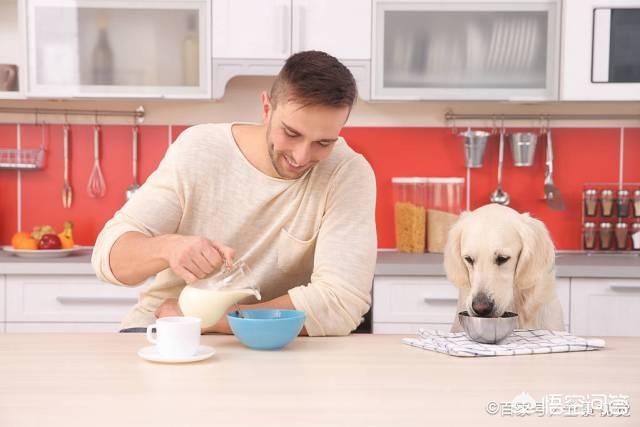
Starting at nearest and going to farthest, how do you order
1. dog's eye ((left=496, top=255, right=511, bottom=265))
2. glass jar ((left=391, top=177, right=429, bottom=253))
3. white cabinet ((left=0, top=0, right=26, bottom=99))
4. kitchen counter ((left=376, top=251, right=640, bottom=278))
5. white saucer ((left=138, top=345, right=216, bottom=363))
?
white saucer ((left=138, top=345, right=216, bottom=363)) < dog's eye ((left=496, top=255, right=511, bottom=265)) < kitchen counter ((left=376, top=251, right=640, bottom=278)) < glass jar ((left=391, top=177, right=429, bottom=253)) < white cabinet ((left=0, top=0, right=26, bottom=99))

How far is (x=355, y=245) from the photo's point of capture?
1.73 m

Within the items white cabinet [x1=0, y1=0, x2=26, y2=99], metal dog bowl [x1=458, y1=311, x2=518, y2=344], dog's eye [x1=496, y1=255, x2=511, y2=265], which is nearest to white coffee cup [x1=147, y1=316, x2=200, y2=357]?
metal dog bowl [x1=458, y1=311, x2=518, y2=344]

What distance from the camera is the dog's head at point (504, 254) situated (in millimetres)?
2014

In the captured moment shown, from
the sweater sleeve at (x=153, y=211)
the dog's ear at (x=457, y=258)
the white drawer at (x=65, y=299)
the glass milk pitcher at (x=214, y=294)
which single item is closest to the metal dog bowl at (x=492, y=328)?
the glass milk pitcher at (x=214, y=294)

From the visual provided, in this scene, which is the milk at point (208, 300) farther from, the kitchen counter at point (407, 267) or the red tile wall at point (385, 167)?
the red tile wall at point (385, 167)

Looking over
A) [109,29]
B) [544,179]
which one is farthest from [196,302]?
[544,179]

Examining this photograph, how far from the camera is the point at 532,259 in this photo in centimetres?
207

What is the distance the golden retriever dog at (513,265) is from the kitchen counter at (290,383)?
1.60 ft

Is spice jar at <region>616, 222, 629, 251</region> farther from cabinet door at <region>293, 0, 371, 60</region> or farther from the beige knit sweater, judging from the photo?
the beige knit sweater

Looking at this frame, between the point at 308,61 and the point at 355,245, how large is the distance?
0.43m

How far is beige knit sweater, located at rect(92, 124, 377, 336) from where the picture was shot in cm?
176

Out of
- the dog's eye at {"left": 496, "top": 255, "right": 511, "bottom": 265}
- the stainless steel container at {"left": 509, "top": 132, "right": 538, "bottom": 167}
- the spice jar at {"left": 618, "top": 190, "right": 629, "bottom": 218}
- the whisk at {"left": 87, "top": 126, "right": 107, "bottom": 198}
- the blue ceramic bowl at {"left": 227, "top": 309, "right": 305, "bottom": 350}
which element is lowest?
the blue ceramic bowl at {"left": 227, "top": 309, "right": 305, "bottom": 350}

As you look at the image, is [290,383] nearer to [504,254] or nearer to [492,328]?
[492,328]

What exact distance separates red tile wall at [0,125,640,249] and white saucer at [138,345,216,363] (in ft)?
7.20
